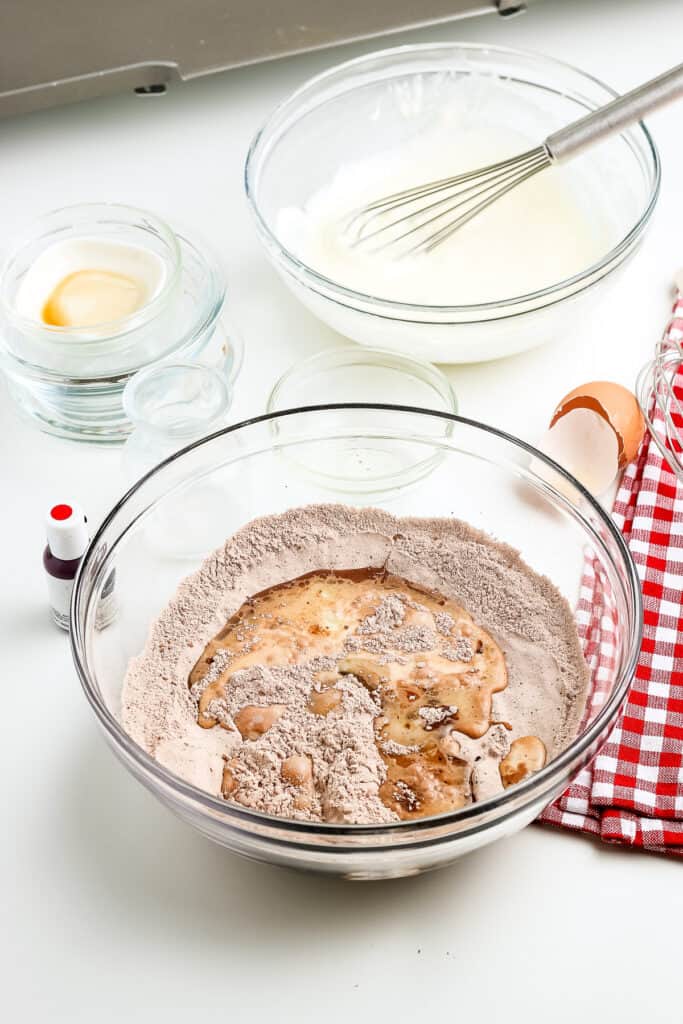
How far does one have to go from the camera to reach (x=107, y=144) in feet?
4.28

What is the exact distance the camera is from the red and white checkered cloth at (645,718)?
78cm

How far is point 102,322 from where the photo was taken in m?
1.03

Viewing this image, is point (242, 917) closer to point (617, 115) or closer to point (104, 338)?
point (104, 338)

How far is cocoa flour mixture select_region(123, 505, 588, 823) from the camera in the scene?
0.75m

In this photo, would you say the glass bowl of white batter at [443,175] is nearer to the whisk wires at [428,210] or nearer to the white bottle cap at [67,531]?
the whisk wires at [428,210]

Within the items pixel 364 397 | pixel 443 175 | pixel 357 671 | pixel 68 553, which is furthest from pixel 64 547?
pixel 443 175

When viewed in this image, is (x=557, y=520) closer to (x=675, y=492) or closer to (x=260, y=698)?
(x=675, y=492)

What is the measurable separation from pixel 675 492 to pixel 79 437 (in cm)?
51

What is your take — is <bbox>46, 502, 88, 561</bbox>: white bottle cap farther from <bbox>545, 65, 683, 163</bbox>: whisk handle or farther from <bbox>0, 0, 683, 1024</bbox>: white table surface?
<bbox>545, 65, 683, 163</bbox>: whisk handle

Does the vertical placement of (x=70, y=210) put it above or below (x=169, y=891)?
above

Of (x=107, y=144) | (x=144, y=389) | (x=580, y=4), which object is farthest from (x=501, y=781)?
(x=580, y=4)

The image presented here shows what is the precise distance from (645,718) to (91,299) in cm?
60

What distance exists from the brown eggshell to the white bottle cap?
407 mm

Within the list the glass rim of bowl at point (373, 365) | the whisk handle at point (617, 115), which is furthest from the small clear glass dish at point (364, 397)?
the whisk handle at point (617, 115)
